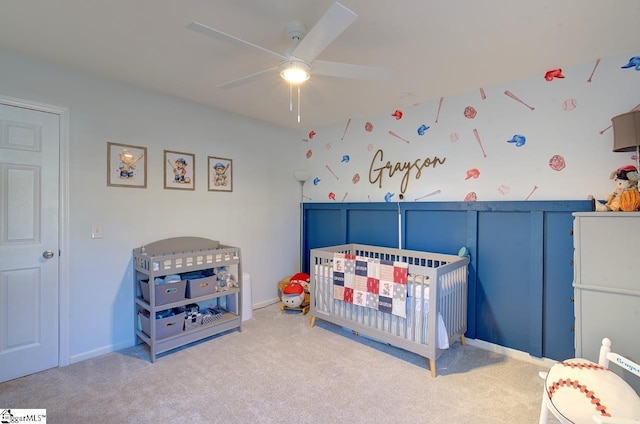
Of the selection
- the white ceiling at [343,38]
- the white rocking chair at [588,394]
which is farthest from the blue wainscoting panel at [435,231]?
the white rocking chair at [588,394]

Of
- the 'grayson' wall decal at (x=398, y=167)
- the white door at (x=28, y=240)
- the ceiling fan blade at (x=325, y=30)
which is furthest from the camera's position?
the 'grayson' wall decal at (x=398, y=167)

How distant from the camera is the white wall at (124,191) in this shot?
245 centimetres

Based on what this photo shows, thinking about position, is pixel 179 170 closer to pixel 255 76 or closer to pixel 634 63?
pixel 255 76

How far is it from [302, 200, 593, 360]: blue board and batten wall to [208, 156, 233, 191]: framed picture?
1.81 m

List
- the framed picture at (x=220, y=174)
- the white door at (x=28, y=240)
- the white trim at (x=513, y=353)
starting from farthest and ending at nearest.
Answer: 1. the framed picture at (x=220, y=174)
2. the white trim at (x=513, y=353)
3. the white door at (x=28, y=240)

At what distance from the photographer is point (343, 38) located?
1893 millimetres

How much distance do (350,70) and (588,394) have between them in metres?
1.92

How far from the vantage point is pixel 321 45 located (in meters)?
1.52

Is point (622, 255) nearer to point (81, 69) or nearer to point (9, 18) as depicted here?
point (9, 18)

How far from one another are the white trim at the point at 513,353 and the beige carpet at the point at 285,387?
63 mm

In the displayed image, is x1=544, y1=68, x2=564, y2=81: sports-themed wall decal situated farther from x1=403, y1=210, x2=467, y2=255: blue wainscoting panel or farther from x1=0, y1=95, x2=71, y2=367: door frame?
x1=0, y1=95, x2=71, y2=367: door frame

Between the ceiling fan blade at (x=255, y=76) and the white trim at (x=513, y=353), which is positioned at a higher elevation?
the ceiling fan blade at (x=255, y=76)

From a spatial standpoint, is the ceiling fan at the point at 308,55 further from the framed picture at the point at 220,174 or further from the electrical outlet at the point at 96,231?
the electrical outlet at the point at 96,231

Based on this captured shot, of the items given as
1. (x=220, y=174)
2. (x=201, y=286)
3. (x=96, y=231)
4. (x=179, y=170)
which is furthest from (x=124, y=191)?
(x=201, y=286)
